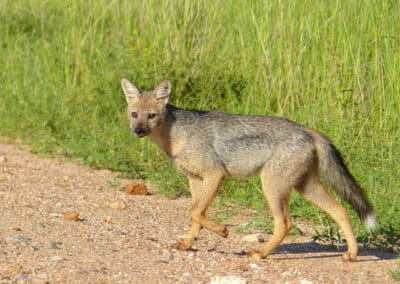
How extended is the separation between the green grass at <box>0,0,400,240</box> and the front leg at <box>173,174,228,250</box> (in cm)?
104

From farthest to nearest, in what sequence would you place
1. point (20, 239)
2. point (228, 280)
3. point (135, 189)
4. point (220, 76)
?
point (220, 76) → point (135, 189) → point (20, 239) → point (228, 280)

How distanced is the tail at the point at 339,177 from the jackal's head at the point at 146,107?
1.39 metres

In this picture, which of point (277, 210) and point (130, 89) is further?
point (130, 89)

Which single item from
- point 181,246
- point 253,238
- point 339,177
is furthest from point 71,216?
point 339,177

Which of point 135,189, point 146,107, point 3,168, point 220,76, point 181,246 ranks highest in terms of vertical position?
point 146,107

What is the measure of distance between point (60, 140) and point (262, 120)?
3599 mm

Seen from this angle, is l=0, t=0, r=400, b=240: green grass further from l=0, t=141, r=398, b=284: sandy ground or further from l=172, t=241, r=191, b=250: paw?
l=172, t=241, r=191, b=250: paw

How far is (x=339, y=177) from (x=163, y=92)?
5.78 feet

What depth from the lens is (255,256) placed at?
6.07 metres

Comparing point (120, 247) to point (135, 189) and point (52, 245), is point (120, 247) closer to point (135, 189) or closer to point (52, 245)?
point (52, 245)

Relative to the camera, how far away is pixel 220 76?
9148 millimetres

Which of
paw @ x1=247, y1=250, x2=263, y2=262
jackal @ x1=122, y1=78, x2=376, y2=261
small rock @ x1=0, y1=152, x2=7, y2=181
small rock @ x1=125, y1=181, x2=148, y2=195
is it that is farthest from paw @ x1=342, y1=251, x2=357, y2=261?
small rock @ x1=0, y1=152, x2=7, y2=181

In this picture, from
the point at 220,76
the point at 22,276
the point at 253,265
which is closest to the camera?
the point at 22,276

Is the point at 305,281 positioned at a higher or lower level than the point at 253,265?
higher
